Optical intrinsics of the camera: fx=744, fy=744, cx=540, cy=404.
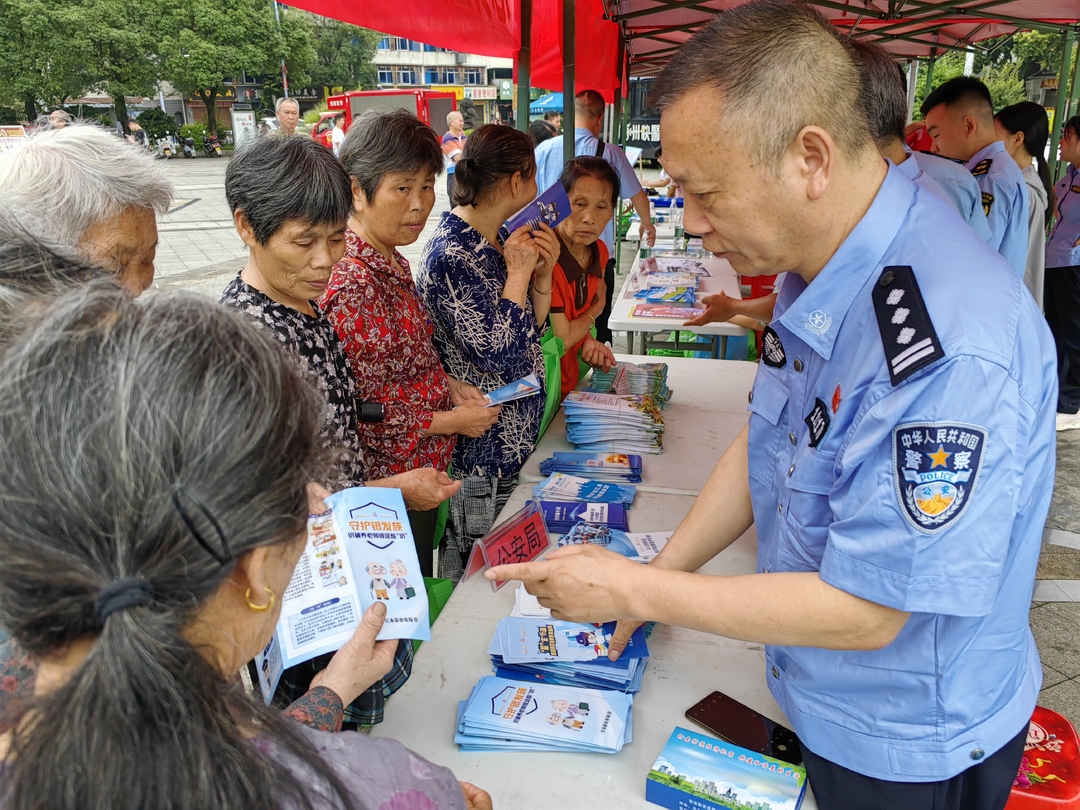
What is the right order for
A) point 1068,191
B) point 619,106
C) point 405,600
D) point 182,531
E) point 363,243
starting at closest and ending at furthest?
point 182,531, point 405,600, point 363,243, point 1068,191, point 619,106

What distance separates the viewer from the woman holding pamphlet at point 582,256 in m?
2.96

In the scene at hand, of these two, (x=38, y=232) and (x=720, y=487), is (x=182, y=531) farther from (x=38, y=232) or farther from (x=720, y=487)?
(x=720, y=487)

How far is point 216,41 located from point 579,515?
125 feet

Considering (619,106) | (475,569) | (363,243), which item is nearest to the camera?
(475,569)

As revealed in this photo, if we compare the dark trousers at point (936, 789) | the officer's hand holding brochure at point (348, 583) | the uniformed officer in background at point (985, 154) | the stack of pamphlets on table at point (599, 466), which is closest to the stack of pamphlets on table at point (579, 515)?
the stack of pamphlets on table at point (599, 466)

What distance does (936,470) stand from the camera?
2.84 ft

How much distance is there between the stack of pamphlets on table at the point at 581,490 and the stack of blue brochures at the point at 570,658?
619 mm

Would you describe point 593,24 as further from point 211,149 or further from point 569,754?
point 211,149

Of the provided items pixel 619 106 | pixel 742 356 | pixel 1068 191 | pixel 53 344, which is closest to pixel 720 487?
pixel 53 344

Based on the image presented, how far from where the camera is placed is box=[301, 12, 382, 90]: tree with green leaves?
167 ft

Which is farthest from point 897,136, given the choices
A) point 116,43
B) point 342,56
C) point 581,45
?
point 342,56

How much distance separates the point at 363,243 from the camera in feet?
6.75

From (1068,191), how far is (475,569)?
5.65 metres

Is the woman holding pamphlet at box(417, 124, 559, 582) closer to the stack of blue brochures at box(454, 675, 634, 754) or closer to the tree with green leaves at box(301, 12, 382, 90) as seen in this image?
the stack of blue brochures at box(454, 675, 634, 754)
